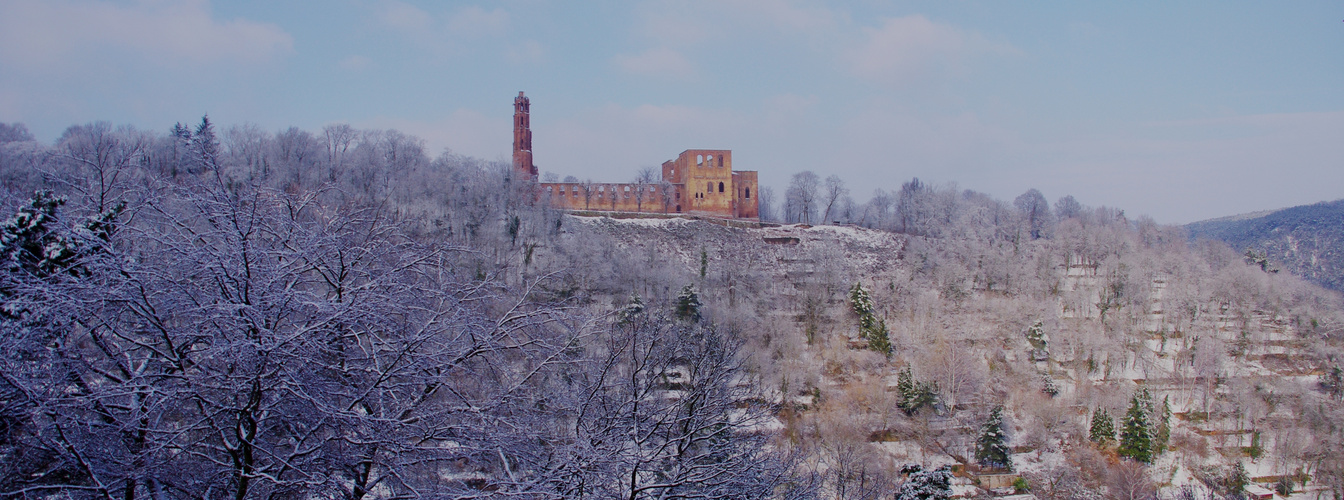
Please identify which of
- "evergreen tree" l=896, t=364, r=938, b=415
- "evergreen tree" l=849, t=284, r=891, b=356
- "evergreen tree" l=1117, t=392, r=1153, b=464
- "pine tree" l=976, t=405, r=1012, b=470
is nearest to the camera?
"pine tree" l=976, t=405, r=1012, b=470

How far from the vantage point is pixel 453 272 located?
20.9 ft

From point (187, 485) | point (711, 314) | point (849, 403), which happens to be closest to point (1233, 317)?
point (849, 403)

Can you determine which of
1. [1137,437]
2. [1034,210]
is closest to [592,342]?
[1137,437]

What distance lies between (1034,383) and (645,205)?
2965cm

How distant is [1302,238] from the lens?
2635 inches

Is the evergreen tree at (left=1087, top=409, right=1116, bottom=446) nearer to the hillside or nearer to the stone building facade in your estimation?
the hillside

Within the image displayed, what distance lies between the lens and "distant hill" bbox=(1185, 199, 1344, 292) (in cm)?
5844

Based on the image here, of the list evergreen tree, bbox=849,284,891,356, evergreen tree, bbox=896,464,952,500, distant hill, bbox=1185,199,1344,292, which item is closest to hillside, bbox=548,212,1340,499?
evergreen tree, bbox=849,284,891,356

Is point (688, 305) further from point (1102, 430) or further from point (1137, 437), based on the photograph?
point (1137, 437)

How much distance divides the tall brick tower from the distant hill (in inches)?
2135

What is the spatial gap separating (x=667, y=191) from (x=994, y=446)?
107 feet

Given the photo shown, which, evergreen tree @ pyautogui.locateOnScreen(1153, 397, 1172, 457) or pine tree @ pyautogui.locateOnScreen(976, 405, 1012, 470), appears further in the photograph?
evergreen tree @ pyautogui.locateOnScreen(1153, 397, 1172, 457)

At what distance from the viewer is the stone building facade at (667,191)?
171 ft

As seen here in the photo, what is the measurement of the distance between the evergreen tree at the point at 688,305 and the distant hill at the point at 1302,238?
48003 mm
